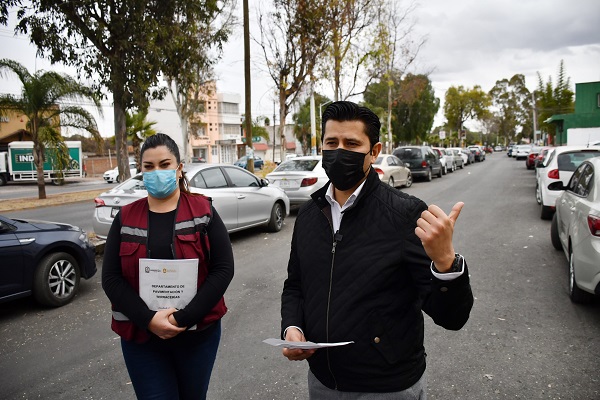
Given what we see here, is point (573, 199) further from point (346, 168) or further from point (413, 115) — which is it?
point (413, 115)

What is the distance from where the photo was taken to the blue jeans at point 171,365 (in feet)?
7.41

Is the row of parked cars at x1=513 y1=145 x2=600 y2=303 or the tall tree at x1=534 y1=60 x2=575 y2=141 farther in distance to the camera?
the tall tree at x1=534 y1=60 x2=575 y2=141

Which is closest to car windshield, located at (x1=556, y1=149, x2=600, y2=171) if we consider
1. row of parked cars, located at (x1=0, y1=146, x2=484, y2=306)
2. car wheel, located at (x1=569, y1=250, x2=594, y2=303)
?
row of parked cars, located at (x1=0, y1=146, x2=484, y2=306)

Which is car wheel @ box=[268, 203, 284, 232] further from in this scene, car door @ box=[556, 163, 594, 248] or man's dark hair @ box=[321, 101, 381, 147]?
man's dark hair @ box=[321, 101, 381, 147]

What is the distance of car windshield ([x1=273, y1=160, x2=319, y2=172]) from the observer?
12477 millimetres

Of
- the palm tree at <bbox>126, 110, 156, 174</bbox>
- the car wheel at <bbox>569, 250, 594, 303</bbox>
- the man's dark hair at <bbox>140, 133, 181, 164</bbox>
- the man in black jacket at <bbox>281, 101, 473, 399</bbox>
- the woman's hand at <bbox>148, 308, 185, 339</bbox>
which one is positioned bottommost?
the car wheel at <bbox>569, 250, 594, 303</bbox>

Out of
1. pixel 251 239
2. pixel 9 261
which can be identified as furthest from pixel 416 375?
pixel 251 239

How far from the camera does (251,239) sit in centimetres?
939

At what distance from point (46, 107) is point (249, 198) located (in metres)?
12.6

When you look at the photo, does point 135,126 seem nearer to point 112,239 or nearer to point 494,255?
point 494,255

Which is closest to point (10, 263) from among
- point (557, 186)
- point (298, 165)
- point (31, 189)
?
point (557, 186)

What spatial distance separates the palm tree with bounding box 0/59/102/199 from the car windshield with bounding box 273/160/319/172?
8.42m

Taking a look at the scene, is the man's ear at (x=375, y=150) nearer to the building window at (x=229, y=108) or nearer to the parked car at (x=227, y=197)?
the parked car at (x=227, y=197)

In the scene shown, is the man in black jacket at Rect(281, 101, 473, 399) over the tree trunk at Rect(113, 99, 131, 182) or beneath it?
beneath
